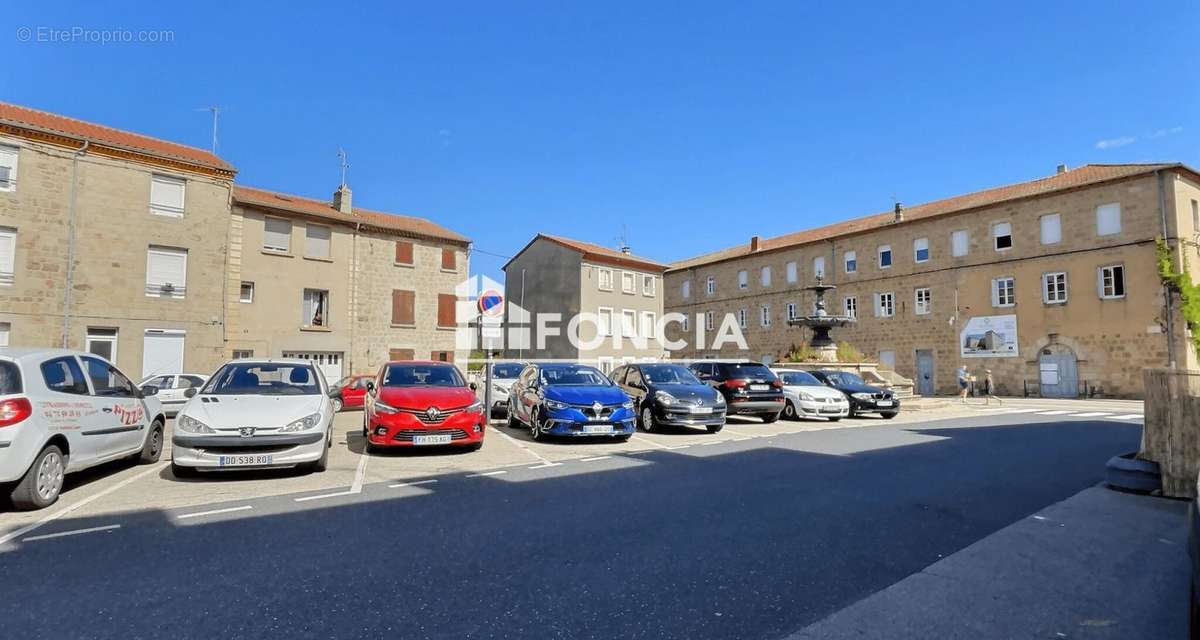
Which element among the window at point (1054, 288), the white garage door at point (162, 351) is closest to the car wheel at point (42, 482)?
the white garage door at point (162, 351)

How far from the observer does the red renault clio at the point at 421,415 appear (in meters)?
8.66

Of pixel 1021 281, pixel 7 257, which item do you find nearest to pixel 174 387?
pixel 7 257

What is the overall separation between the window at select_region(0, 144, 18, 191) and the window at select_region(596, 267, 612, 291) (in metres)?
24.7

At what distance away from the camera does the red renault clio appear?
8656 millimetres

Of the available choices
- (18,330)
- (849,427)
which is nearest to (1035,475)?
(849,427)

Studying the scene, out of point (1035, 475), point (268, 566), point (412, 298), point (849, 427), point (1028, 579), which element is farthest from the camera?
point (412, 298)

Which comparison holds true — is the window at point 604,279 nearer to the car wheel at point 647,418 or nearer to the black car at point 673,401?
the black car at point 673,401

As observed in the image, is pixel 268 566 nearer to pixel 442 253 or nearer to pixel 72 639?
pixel 72 639

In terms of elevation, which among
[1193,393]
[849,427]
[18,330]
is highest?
[18,330]

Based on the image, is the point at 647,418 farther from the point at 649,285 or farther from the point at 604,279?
the point at 649,285

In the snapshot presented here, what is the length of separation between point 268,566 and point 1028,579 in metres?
4.79

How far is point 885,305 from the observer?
34750mm

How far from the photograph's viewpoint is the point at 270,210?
23.4 m

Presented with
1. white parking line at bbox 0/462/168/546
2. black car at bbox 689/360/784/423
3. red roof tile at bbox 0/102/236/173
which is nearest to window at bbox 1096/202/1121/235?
black car at bbox 689/360/784/423
